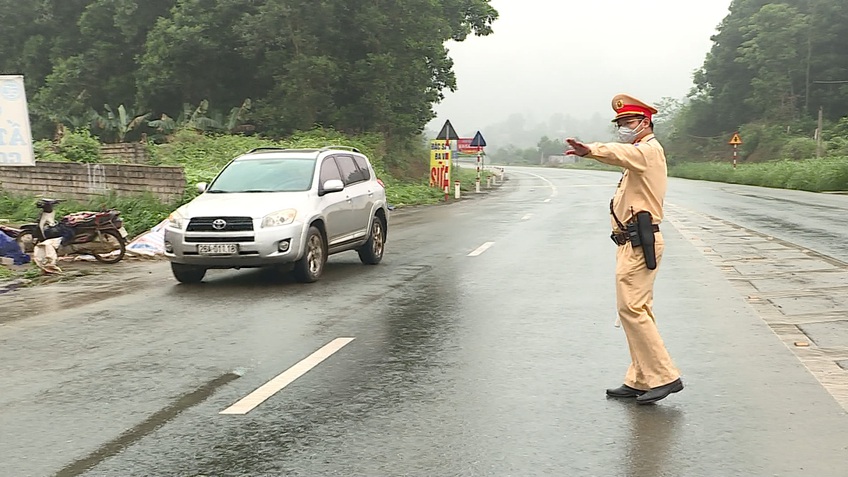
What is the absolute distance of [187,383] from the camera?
19.9 feet

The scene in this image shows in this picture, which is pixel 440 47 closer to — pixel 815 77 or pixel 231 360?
pixel 231 360

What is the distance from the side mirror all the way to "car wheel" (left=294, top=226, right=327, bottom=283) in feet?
1.82

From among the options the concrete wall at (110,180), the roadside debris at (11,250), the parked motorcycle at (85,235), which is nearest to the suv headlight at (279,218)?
the parked motorcycle at (85,235)

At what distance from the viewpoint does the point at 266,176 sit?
1193cm

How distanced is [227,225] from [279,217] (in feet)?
2.05

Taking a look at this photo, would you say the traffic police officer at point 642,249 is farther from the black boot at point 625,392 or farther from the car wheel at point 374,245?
the car wheel at point 374,245

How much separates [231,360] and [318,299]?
2.97 metres

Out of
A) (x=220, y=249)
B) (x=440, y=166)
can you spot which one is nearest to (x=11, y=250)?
(x=220, y=249)

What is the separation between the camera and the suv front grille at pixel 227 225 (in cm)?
1052

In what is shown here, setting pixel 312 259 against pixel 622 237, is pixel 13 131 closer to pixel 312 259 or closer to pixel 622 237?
pixel 312 259

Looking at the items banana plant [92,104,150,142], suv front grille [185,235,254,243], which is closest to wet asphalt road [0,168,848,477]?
suv front grille [185,235,254,243]

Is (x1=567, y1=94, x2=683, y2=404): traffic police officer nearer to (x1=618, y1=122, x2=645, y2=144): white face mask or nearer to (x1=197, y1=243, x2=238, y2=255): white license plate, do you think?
(x1=618, y1=122, x2=645, y2=144): white face mask

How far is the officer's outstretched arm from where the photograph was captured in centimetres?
513

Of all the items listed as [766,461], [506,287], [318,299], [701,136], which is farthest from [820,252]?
[701,136]
